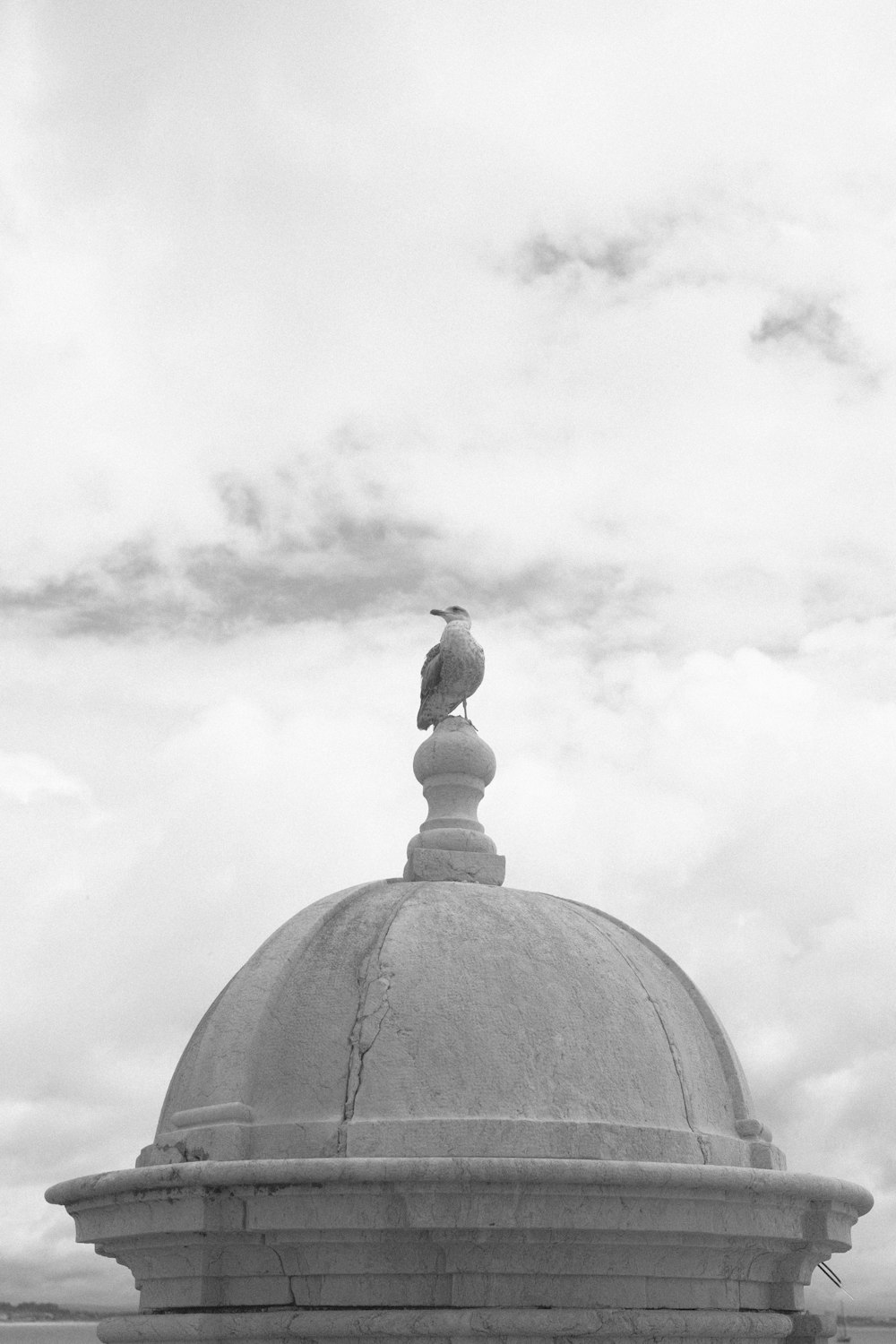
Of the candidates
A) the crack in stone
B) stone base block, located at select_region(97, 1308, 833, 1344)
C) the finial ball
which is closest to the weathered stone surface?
stone base block, located at select_region(97, 1308, 833, 1344)

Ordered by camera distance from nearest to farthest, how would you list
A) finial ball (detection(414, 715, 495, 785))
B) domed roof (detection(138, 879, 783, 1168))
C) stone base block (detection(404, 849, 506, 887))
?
domed roof (detection(138, 879, 783, 1168)) < stone base block (detection(404, 849, 506, 887)) < finial ball (detection(414, 715, 495, 785))

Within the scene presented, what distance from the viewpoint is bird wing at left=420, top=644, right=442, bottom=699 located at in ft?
33.0

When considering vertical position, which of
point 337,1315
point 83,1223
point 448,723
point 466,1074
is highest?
point 448,723

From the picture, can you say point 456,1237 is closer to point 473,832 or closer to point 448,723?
point 473,832

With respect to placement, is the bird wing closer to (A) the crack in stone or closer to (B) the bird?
(B) the bird

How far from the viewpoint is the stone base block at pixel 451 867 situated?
30.0 feet

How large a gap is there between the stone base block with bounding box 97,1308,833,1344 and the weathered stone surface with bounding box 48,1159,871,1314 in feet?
→ 0.29

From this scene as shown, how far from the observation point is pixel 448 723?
390 inches

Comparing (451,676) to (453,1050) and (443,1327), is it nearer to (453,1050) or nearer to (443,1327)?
(453,1050)

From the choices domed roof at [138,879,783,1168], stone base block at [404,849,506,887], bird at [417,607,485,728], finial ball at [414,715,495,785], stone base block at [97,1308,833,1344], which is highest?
bird at [417,607,485,728]

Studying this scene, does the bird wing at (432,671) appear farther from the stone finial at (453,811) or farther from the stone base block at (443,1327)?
the stone base block at (443,1327)

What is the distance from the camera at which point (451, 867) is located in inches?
361

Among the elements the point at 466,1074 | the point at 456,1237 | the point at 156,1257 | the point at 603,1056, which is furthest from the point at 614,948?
the point at 156,1257

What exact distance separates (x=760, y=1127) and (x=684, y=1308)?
1.32m
